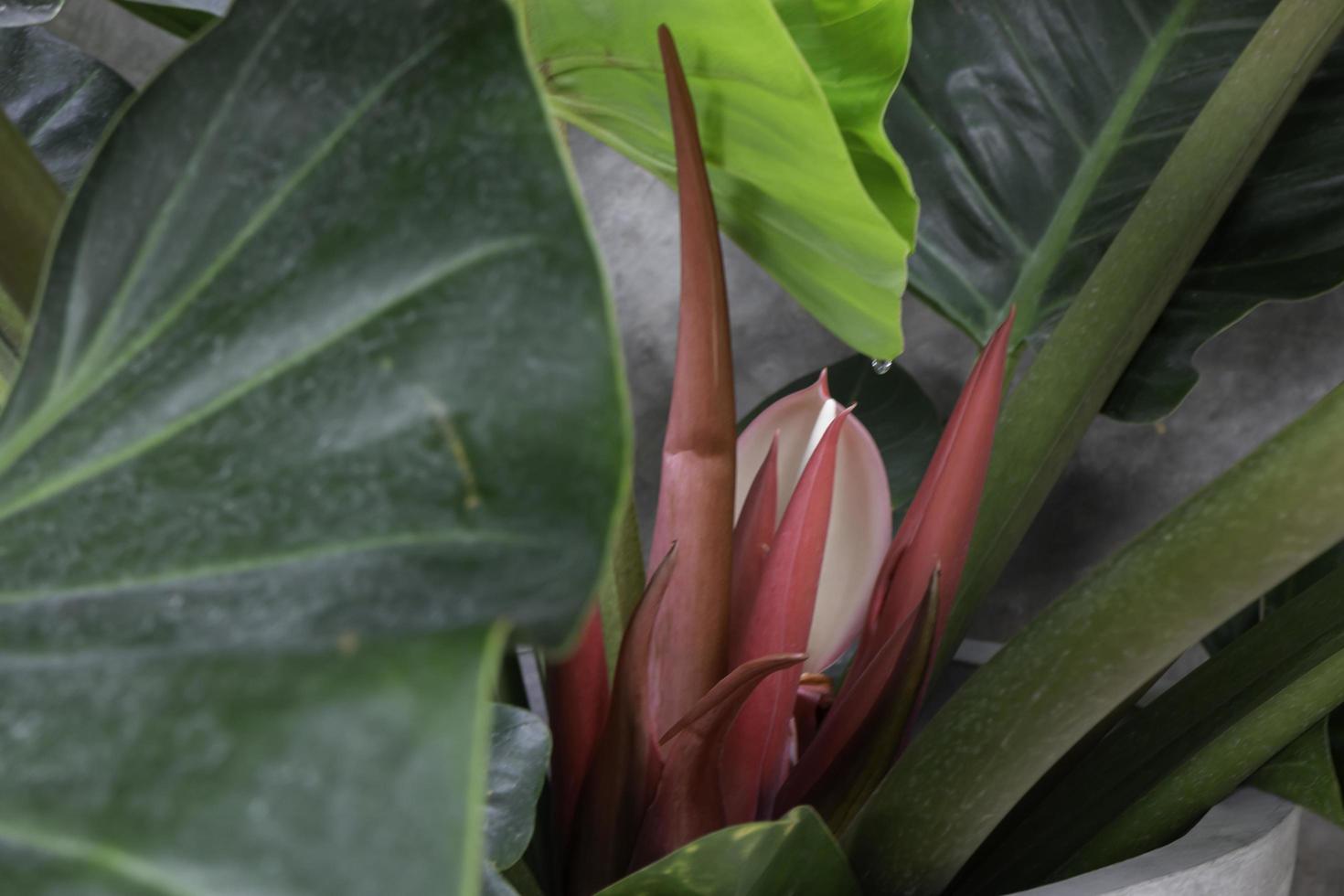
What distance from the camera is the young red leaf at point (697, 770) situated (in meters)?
0.32

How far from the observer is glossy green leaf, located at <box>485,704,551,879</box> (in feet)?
1.09

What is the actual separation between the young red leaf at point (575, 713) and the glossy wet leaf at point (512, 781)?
45 millimetres

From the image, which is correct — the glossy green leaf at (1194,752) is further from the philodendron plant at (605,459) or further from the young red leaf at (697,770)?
the young red leaf at (697,770)

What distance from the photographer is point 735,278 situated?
0.79 meters

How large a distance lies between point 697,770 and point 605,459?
27 centimetres

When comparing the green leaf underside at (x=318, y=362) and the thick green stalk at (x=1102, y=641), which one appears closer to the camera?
the green leaf underside at (x=318, y=362)

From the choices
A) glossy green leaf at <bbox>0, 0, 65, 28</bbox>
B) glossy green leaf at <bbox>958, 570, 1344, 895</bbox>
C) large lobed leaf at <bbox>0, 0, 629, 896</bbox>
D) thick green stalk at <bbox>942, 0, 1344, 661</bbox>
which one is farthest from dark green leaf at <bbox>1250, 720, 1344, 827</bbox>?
glossy green leaf at <bbox>0, 0, 65, 28</bbox>

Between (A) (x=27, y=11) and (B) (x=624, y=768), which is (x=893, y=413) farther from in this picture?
(A) (x=27, y=11)

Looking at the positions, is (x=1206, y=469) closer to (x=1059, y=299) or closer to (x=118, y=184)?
(x=1059, y=299)

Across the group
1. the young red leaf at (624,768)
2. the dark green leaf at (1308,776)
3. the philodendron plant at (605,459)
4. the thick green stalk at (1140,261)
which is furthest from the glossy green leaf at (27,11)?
the dark green leaf at (1308,776)

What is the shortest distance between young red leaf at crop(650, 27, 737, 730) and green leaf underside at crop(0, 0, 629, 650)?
19cm

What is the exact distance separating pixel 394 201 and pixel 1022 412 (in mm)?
353

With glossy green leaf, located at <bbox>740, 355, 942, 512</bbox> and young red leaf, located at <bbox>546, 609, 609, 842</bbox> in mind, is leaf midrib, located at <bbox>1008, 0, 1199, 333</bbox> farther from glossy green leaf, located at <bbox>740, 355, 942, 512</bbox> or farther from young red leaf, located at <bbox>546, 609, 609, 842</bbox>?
young red leaf, located at <bbox>546, 609, 609, 842</bbox>

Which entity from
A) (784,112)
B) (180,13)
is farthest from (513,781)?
(180,13)
